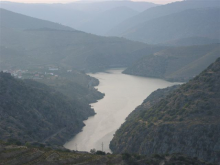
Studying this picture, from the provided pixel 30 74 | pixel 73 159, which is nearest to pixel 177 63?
pixel 30 74

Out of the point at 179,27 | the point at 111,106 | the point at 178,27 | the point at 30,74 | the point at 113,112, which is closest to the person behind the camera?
the point at 113,112

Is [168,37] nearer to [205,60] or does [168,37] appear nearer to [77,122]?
[205,60]

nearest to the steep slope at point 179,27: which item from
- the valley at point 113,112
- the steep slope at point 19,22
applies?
the steep slope at point 19,22

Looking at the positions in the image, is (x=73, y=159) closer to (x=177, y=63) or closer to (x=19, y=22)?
(x=177, y=63)

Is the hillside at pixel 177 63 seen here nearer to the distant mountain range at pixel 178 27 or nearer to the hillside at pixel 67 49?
the hillside at pixel 67 49

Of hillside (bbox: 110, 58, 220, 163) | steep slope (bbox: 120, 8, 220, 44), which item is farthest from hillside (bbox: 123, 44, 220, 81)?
steep slope (bbox: 120, 8, 220, 44)
